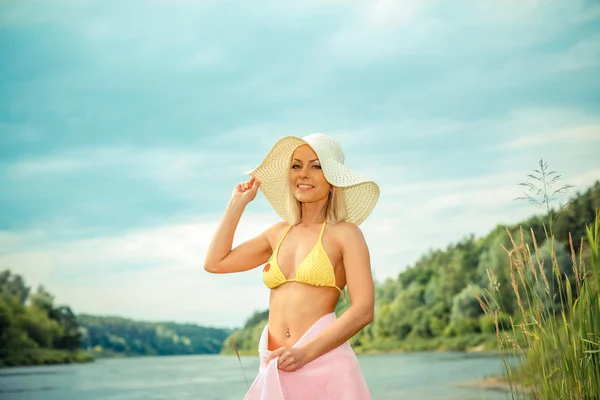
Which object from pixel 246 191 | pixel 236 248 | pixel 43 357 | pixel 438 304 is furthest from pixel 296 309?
pixel 43 357

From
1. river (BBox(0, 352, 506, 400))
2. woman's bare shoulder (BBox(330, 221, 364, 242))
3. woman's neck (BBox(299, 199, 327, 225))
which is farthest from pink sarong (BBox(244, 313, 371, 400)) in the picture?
river (BBox(0, 352, 506, 400))

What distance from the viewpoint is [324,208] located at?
8.26ft

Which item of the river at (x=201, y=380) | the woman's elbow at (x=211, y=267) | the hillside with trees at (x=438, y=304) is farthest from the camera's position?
the hillside with trees at (x=438, y=304)

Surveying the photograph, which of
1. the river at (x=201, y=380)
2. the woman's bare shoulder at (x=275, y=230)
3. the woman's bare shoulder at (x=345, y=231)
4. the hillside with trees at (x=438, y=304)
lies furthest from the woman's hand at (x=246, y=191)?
the hillside with trees at (x=438, y=304)

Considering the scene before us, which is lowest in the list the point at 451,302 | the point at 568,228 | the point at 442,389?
the point at 442,389

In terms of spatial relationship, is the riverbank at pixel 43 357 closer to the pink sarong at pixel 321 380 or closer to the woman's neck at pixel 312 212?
the woman's neck at pixel 312 212

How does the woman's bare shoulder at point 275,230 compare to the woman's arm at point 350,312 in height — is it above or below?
above

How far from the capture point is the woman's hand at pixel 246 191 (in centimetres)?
257

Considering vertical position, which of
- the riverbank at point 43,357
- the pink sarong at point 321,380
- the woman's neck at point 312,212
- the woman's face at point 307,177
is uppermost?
the woman's face at point 307,177

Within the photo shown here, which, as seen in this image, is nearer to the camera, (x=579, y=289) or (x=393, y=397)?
(x=579, y=289)

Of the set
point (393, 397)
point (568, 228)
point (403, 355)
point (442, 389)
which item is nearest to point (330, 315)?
point (393, 397)

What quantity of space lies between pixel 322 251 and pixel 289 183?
1.06 feet

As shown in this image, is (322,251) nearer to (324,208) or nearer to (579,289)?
(324,208)

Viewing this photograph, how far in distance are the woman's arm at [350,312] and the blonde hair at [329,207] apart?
4.4 inches
